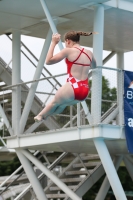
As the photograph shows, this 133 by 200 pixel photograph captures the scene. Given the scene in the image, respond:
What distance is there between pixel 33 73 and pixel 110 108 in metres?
2.51

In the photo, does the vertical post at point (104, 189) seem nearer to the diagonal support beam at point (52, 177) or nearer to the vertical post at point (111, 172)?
the diagonal support beam at point (52, 177)

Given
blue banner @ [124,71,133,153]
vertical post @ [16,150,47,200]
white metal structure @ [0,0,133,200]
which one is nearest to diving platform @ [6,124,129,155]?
white metal structure @ [0,0,133,200]

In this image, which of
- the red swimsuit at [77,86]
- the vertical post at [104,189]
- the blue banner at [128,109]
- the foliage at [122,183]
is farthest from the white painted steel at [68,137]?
the foliage at [122,183]

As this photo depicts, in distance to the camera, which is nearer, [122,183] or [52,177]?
[52,177]

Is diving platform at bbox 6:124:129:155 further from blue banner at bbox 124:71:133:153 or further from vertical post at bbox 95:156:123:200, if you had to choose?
vertical post at bbox 95:156:123:200

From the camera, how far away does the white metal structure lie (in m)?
18.0

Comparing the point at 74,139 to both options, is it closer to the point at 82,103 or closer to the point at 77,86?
the point at 82,103

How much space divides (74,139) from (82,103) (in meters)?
1.01

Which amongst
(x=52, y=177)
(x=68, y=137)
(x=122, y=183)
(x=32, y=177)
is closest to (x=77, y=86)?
(x=68, y=137)

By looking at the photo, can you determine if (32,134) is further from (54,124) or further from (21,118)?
(54,124)

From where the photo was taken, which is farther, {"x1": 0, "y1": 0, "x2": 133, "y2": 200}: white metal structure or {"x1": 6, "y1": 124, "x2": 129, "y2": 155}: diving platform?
→ {"x1": 0, "y1": 0, "x2": 133, "y2": 200}: white metal structure

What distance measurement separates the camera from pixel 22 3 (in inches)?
744

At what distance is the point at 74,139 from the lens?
59.9 ft

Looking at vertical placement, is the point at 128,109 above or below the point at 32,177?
below
